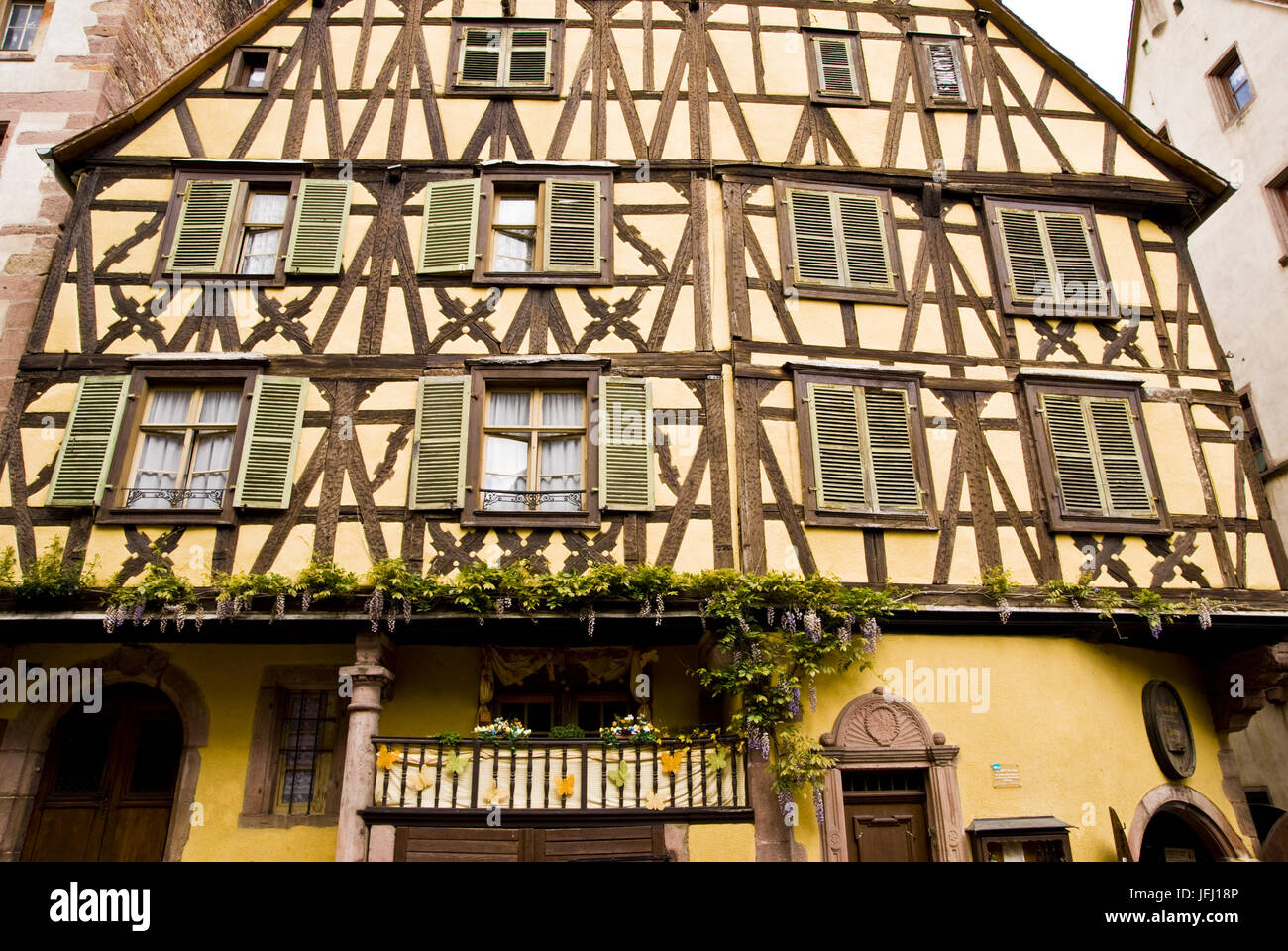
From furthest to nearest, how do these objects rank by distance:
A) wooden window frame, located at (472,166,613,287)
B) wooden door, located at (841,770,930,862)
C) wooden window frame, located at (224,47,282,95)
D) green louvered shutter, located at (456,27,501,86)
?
1. green louvered shutter, located at (456,27,501,86)
2. wooden window frame, located at (224,47,282,95)
3. wooden window frame, located at (472,166,613,287)
4. wooden door, located at (841,770,930,862)

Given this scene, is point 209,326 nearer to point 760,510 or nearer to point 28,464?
point 28,464

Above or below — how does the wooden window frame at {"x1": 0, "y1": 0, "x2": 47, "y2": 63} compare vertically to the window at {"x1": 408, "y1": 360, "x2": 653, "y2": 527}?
above

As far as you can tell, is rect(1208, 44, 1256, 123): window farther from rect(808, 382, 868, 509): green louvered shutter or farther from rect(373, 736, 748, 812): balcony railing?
rect(373, 736, 748, 812): balcony railing

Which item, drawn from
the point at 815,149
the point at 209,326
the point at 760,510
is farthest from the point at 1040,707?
the point at 209,326

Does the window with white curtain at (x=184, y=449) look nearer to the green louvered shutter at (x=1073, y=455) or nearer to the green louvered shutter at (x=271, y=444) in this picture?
the green louvered shutter at (x=271, y=444)

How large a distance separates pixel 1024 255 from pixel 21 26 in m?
14.7

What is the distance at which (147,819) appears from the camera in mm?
9961

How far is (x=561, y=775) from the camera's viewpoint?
29.1ft

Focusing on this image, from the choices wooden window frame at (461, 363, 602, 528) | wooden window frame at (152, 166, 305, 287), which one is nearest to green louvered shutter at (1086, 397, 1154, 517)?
wooden window frame at (461, 363, 602, 528)

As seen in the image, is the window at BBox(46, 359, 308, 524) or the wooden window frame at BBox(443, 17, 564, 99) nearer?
the window at BBox(46, 359, 308, 524)

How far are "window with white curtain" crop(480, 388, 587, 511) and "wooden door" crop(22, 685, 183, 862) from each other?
181 inches

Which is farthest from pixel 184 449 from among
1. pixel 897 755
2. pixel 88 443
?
pixel 897 755

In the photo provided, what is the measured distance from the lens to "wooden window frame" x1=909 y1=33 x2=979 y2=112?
41.5ft

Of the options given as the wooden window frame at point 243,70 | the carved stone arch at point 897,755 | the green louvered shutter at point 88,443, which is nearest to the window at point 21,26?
the wooden window frame at point 243,70
